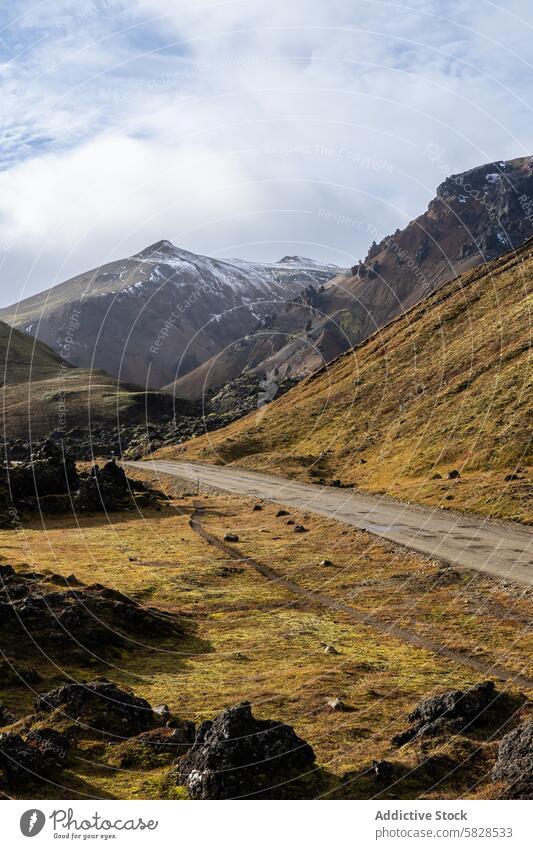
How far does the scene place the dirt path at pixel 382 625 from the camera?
79.8 ft

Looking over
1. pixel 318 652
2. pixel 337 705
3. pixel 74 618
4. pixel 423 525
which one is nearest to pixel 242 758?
pixel 337 705

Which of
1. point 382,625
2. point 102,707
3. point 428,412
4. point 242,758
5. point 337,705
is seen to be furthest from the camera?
point 428,412

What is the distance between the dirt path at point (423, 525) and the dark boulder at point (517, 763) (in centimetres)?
2040

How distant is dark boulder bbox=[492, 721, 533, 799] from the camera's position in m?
14.8

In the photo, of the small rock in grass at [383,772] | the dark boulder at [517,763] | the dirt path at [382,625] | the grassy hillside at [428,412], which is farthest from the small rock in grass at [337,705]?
the grassy hillside at [428,412]

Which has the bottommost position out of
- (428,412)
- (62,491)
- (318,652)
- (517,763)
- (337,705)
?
(318,652)

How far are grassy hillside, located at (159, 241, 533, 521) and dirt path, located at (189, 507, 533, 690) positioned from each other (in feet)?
74.2

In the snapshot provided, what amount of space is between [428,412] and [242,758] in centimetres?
8583

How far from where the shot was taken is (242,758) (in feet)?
51.6

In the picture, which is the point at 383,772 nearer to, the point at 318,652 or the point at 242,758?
the point at 242,758

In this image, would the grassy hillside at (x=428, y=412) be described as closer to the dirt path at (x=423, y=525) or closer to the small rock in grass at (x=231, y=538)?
the dirt path at (x=423, y=525)

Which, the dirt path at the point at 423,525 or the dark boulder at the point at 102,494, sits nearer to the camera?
the dirt path at the point at 423,525

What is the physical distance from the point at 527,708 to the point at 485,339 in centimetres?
9474
